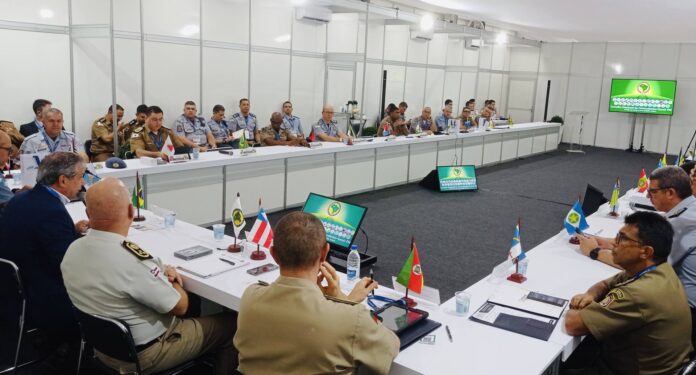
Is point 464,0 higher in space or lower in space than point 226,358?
higher

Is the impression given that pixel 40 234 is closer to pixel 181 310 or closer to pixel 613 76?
pixel 181 310

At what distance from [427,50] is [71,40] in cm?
822

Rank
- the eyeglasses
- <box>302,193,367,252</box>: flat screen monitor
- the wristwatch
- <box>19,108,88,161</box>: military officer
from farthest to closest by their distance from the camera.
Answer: <box>19,108,88,161</box>: military officer → <box>302,193,367,252</box>: flat screen monitor → the wristwatch → the eyeglasses

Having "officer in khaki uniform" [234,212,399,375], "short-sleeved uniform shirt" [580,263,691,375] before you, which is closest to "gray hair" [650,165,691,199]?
"short-sleeved uniform shirt" [580,263,691,375]

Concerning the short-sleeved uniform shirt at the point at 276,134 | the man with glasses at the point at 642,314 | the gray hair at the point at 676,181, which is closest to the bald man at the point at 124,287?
the man with glasses at the point at 642,314

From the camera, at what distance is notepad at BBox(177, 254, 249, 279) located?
266 centimetres

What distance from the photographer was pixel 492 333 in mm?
2166

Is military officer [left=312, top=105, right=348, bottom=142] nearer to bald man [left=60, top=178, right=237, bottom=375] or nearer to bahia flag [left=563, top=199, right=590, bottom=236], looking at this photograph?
bahia flag [left=563, top=199, right=590, bottom=236]

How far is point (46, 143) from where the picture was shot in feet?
15.9

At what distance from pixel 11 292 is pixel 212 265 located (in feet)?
2.95

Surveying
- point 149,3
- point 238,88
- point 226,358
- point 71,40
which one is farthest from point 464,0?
point 226,358

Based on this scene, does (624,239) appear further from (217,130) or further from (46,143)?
(217,130)

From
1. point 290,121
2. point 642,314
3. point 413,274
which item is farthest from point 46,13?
point 642,314

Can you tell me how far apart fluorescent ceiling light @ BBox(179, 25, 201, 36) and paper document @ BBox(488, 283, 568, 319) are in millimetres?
6611
